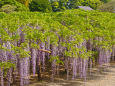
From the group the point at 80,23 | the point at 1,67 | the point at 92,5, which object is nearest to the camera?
the point at 1,67

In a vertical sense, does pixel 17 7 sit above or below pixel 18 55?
above

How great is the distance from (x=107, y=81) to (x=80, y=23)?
3598 millimetres

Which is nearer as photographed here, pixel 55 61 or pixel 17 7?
pixel 55 61

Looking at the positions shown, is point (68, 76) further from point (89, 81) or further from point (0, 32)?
point (0, 32)

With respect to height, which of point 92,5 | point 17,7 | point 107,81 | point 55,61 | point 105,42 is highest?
point 92,5

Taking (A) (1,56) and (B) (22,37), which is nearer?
(A) (1,56)

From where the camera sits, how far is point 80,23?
Result: 1041 centimetres

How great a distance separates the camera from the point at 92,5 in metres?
49.0

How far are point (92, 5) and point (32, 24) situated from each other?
42386 millimetres

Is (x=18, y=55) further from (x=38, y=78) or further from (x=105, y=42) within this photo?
(x=105, y=42)

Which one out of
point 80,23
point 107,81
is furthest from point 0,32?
point 107,81

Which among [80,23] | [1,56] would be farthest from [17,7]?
[1,56]

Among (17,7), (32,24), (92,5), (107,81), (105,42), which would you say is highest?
(92,5)

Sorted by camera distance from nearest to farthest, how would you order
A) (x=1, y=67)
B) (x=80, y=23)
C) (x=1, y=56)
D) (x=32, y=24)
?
1. (x=1, y=67)
2. (x=1, y=56)
3. (x=32, y=24)
4. (x=80, y=23)
